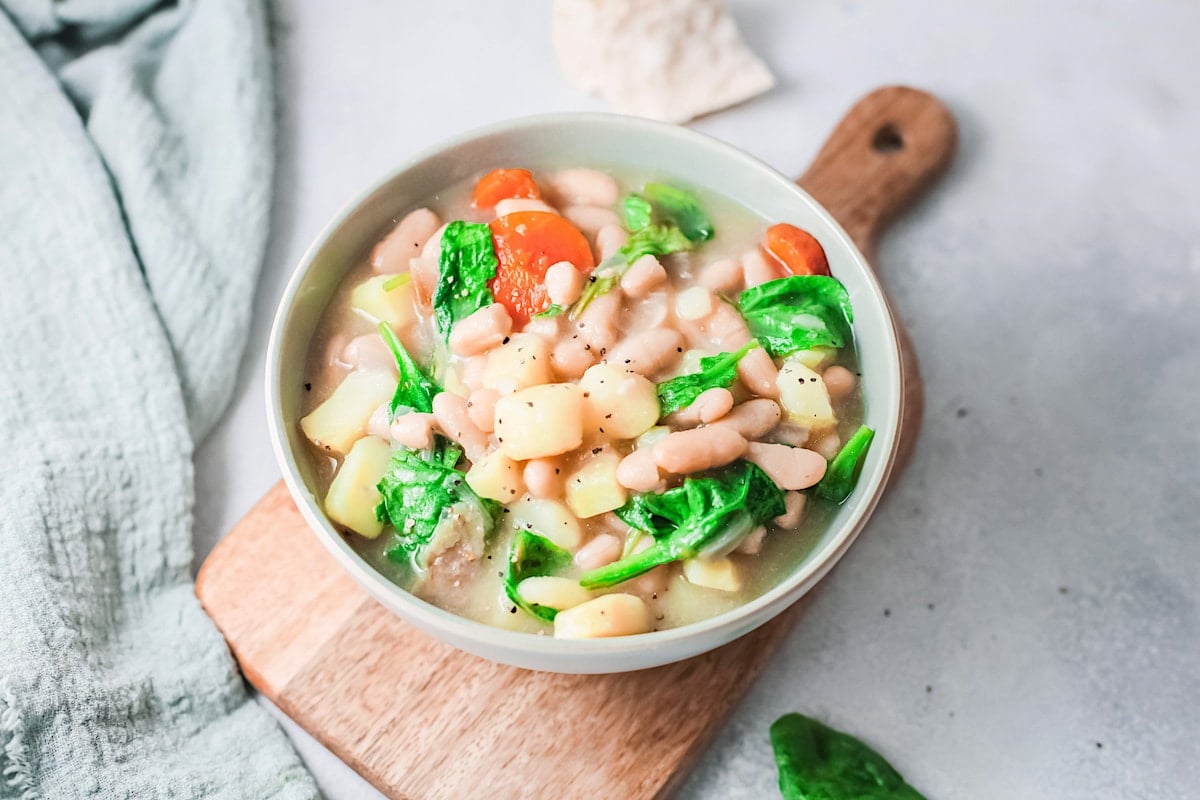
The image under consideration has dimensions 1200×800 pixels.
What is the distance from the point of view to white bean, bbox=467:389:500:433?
198 cm

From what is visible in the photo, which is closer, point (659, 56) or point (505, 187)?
point (505, 187)

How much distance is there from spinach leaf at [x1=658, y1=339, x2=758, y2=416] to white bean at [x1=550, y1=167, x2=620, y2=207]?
1.55 ft

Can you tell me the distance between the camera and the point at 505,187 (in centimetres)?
234

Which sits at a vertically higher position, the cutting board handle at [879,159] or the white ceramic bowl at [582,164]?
the white ceramic bowl at [582,164]

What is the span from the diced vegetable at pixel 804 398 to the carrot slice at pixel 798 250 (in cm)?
25

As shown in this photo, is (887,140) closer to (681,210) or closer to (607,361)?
(681,210)

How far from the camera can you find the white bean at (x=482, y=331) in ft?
6.81

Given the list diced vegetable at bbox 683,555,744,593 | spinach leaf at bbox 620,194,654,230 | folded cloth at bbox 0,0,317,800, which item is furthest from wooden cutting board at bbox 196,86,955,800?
spinach leaf at bbox 620,194,654,230

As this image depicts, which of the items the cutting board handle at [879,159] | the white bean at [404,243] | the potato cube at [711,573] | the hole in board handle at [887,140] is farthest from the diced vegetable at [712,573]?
the hole in board handle at [887,140]

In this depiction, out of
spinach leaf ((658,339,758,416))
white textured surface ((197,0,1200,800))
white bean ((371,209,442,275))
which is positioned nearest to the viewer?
spinach leaf ((658,339,758,416))

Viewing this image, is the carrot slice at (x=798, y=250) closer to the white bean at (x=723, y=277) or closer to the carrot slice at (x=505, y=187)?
the white bean at (x=723, y=277)

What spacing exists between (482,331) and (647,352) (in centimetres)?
31

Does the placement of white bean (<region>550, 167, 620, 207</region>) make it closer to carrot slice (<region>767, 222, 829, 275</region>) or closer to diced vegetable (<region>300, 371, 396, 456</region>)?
carrot slice (<region>767, 222, 829, 275</region>)

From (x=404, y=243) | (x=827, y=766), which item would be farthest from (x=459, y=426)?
(x=827, y=766)
